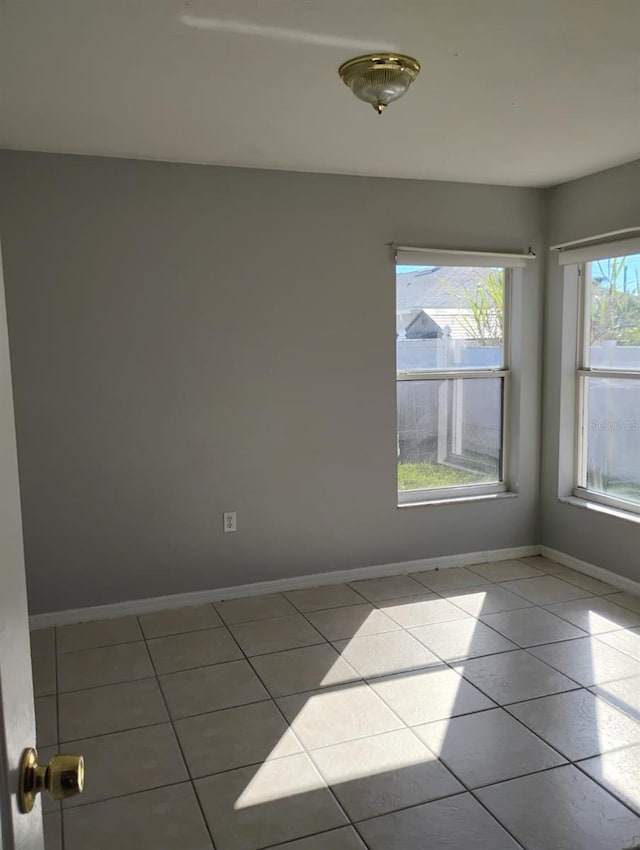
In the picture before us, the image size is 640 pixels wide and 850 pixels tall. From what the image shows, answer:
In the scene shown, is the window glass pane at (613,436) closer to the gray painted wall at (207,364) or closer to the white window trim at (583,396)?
the white window trim at (583,396)

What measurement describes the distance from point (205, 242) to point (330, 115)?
1.07 meters

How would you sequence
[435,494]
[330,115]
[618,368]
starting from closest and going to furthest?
[330,115]
[618,368]
[435,494]

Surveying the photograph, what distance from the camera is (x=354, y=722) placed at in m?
2.67

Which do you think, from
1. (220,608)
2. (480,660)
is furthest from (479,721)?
(220,608)

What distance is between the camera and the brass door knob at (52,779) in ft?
2.85

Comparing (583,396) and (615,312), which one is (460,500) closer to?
(583,396)

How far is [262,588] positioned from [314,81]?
102 inches

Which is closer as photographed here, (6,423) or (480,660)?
(6,423)

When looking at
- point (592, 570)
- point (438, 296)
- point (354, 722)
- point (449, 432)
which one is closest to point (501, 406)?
point (449, 432)

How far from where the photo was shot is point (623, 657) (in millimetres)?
3154

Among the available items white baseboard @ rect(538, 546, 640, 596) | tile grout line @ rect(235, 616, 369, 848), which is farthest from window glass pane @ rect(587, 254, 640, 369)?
tile grout line @ rect(235, 616, 369, 848)

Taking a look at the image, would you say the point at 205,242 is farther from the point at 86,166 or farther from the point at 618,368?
the point at 618,368

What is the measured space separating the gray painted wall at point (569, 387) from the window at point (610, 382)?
0.28ft

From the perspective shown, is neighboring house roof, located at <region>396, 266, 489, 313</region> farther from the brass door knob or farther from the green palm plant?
the brass door knob
